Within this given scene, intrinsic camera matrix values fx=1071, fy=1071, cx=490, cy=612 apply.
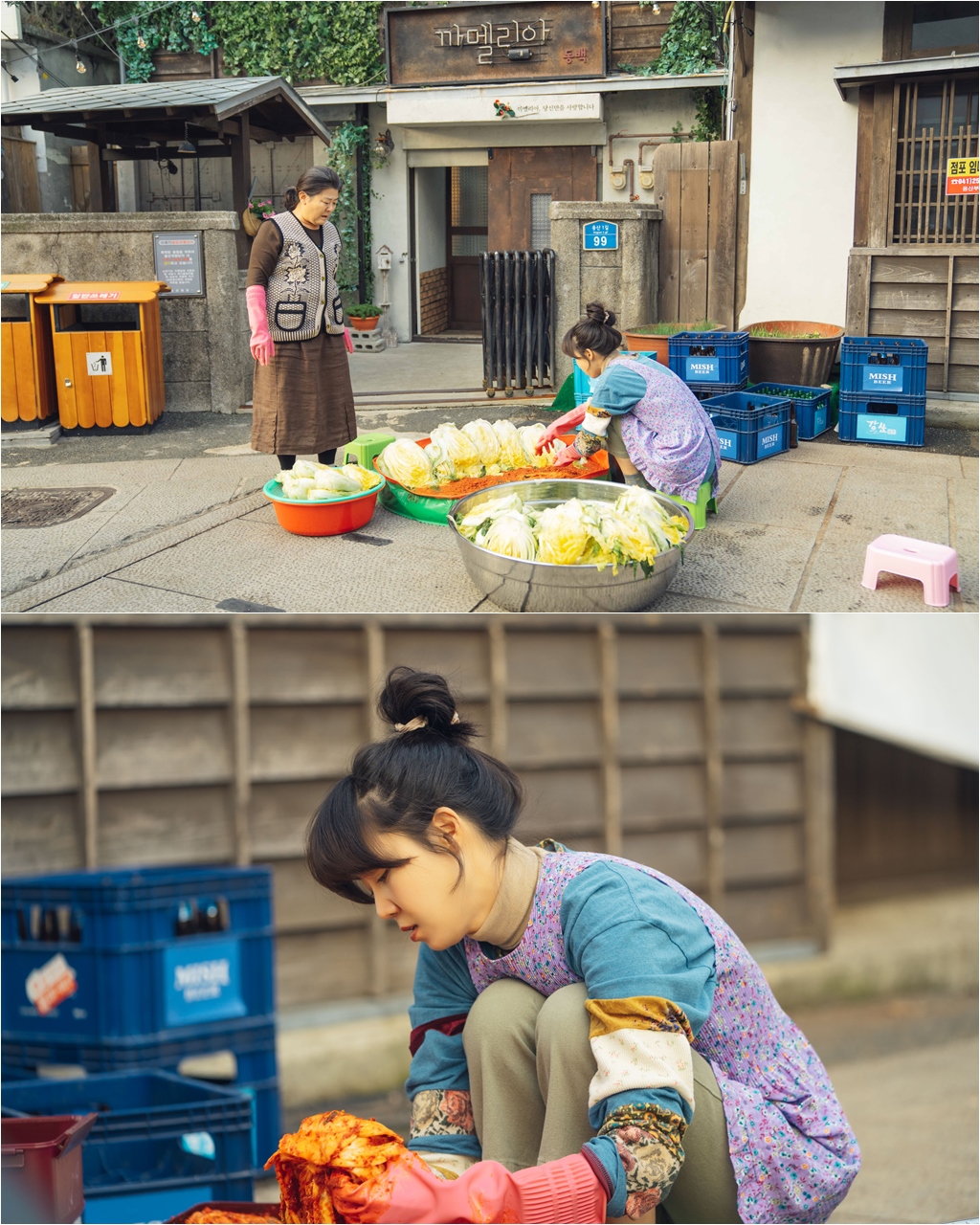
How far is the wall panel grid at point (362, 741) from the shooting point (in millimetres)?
4324

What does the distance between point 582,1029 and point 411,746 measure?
1.67 ft

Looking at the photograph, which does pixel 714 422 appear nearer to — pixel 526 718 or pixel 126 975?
pixel 526 718

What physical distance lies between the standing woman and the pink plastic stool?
8.90 feet

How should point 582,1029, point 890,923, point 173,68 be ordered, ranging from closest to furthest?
point 582,1029, point 890,923, point 173,68

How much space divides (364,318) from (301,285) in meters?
7.71

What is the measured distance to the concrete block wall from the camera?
25.5 feet

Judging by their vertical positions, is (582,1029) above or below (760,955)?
above

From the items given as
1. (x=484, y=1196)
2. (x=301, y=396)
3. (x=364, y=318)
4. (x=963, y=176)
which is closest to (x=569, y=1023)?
(x=484, y=1196)

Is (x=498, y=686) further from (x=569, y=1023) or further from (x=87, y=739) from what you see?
(x=569, y=1023)

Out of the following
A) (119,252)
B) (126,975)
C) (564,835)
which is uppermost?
(119,252)

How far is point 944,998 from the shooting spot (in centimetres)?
530

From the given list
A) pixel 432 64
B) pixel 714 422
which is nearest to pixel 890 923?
pixel 714 422

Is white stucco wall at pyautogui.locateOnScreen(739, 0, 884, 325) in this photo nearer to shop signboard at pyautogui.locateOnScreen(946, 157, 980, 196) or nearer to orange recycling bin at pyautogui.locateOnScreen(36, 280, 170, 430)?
shop signboard at pyautogui.locateOnScreen(946, 157, 980, 196)

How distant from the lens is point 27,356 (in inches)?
279
